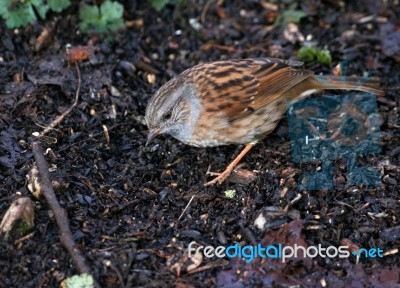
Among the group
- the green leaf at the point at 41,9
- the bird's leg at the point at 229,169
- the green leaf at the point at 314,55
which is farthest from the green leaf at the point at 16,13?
the green leaf at the point at 314,55

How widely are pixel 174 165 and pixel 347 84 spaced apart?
1.77 meters

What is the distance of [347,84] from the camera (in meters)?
5.82

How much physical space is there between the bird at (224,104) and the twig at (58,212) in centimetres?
94

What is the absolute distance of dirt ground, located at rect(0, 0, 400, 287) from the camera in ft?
14.3

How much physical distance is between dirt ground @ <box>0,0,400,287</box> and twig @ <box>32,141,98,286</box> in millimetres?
80

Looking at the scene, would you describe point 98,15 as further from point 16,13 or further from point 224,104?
point 224,104

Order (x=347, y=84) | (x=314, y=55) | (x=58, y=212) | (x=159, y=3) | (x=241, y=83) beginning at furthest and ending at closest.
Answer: (x=159, y=3) < (x=314, y=55) < (x=347, y=84) < (x=241, y=83) < (x=58, y=212)

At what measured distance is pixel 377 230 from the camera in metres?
4.70

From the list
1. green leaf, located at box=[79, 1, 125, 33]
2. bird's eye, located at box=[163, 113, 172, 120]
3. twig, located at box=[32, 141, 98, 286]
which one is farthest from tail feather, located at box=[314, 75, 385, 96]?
twig, located at box=[32, 141, 98, 286]

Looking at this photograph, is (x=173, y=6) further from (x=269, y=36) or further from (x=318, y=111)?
(x=318, y=111)

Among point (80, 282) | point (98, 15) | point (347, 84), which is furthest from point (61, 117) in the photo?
point (347, 84)

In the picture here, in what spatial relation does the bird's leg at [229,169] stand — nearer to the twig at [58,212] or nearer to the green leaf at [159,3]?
the twig at [58,212]

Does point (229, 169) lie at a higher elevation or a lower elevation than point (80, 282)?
lower

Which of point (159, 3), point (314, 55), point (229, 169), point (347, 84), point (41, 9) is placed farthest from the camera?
point (159, 3)
